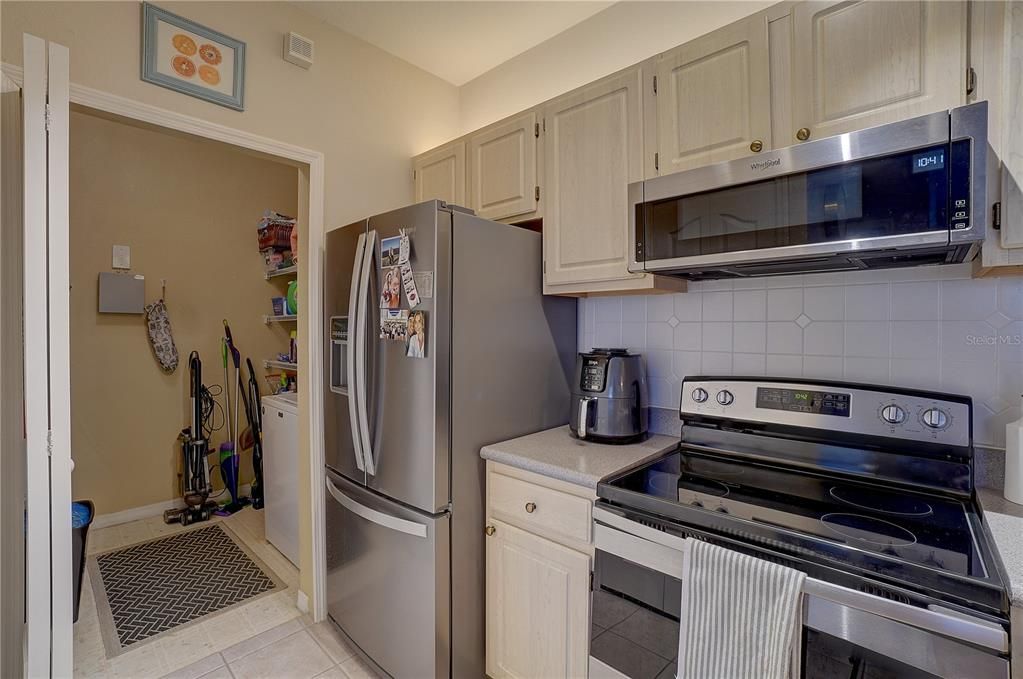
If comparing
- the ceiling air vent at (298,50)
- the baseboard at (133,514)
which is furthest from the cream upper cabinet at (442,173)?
the baseboard at (133,514)

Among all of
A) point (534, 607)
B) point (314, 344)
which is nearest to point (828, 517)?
point (534, 607)

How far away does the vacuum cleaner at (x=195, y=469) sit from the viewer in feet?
10.3

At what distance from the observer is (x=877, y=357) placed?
1438 mm

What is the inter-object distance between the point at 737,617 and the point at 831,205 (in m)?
0.98

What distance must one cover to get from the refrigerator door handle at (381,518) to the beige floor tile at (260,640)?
0.63 meters

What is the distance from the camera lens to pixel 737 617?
1.03 metres

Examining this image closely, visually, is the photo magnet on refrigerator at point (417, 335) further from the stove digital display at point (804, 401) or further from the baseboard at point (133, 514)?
the baseboard at point (133, 514)

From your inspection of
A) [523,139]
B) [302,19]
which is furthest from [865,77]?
[302,19]

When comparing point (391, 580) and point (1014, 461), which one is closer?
point (1014, 461)

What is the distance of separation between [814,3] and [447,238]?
3.91 ft

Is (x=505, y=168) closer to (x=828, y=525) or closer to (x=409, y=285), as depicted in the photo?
(x=409, y=285)

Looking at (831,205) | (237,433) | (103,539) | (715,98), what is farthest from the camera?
(237,433)

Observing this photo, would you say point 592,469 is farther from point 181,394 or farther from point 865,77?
point 181,394

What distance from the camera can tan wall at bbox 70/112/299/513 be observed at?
9.75 ft
